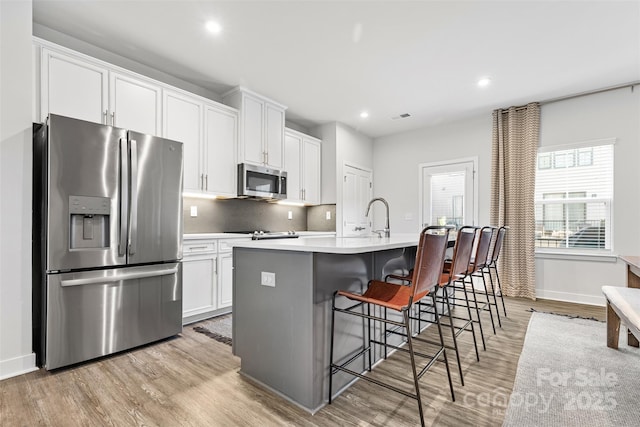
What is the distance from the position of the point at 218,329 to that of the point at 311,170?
9.70ft

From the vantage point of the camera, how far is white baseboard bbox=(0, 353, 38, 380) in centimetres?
202


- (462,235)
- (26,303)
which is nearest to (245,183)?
(26,303)

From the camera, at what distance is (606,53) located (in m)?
3.05

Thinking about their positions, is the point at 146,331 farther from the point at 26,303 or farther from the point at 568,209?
the point at 568,209

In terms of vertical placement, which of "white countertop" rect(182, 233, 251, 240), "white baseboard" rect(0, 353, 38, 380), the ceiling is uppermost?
the ceiling

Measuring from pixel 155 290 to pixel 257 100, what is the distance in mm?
2700

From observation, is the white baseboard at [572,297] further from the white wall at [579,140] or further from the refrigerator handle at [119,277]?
the refrigerator handle at [119,277]

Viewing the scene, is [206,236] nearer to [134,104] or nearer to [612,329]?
[134,104]

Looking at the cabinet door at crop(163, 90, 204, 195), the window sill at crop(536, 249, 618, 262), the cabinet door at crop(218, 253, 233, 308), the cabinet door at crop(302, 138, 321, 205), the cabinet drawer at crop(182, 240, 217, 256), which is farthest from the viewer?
the cabinet door at crop(302, 138, 321, 205)

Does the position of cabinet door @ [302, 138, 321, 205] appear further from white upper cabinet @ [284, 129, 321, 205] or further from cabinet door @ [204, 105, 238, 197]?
cabinet door @ [204, 105, 238, 197]

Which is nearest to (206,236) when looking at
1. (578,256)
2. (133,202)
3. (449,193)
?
(133,202)

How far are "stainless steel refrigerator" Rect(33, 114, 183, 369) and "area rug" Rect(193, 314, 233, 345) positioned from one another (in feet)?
0.99

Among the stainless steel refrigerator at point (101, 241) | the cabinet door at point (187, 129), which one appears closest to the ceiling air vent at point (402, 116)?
the cabinet door at point (187, 129)

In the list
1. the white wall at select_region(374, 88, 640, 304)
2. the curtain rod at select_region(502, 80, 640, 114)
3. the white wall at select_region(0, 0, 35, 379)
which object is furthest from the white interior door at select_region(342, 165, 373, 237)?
the white wall at select_region(0, 0, 35, 379)
